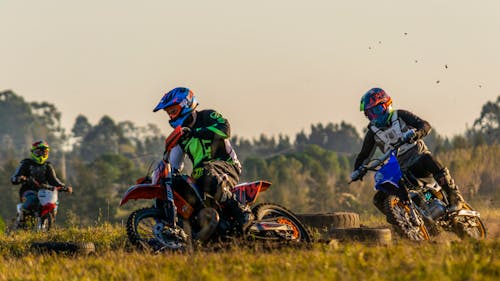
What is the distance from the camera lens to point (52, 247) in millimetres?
13273

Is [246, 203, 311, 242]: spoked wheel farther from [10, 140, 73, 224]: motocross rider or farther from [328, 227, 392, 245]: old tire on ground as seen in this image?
[10, 140, 73, 224]: motocross rider

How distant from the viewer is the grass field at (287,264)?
8.70m

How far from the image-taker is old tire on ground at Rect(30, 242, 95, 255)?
12898 millimetres

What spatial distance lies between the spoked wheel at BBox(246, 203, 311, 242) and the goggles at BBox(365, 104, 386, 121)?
9.71 ft

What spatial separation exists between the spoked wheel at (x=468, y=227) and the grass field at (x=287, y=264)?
263 centimetres

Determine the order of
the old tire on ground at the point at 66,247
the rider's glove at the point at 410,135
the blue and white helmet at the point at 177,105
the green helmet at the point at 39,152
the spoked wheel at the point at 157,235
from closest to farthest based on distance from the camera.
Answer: the spoked wheel at the point at 157,235
the blue and white helmet at the point at 177,105
the old tire on ground at the point at 66,247
the rider's glove at the point at 410,135
the green helmet at the point at 39,152

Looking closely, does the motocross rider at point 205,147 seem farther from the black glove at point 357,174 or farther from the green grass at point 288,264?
the black glove at point 357,174

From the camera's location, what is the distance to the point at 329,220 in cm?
1630

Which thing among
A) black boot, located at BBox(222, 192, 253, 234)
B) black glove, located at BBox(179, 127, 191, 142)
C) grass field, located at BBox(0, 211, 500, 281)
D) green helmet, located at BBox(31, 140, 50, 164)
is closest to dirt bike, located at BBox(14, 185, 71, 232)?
green helmet, located at BBox(31, 140, 50, 164)

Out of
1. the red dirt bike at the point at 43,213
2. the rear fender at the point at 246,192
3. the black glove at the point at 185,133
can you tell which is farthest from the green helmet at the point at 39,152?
the rear fender at the point at 246,192

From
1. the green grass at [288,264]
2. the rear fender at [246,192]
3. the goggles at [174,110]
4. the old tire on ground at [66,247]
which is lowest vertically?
the green grass at [288,264]

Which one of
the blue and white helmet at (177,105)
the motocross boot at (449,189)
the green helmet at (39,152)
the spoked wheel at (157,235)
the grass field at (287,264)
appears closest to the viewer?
the grass field at (287,264)

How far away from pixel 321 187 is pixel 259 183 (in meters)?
61.1

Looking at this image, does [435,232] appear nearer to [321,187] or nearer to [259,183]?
[259,183]
